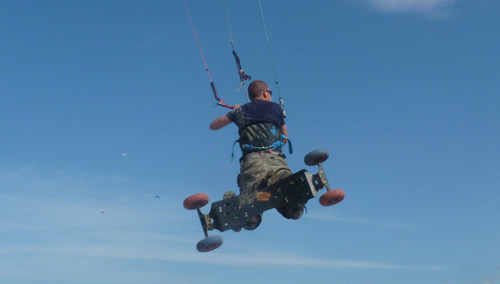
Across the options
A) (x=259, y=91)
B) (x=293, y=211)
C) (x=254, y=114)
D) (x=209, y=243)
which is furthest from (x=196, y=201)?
(x=259, y=91)

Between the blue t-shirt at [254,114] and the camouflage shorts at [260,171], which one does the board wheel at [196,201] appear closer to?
the camouflage shorts at [260,171]

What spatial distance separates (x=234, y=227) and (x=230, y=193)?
530mm

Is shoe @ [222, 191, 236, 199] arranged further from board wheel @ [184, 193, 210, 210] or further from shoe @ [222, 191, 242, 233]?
board wheel @ [184, 193, 210, 210]

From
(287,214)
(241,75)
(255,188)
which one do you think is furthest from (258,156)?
(241,75)

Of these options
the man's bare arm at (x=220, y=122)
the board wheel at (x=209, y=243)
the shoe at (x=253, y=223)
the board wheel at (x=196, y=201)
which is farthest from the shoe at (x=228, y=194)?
the man's bare arm at (x=220, y=122)

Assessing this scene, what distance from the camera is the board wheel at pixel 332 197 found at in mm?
7586

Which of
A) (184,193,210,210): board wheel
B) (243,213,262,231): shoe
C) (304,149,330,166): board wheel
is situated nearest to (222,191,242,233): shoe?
(243,213,262,231): shoe

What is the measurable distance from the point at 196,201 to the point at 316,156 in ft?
6.40

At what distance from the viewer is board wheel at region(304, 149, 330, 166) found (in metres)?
8.16

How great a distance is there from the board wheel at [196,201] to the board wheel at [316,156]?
65.6 inches

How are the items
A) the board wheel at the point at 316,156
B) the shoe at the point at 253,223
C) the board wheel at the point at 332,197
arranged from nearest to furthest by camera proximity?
the board wheel at the point at 332,197
the board wheel at the point at 316,156
the shoe at the point at 253,223

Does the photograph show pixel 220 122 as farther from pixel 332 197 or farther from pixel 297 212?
pixel 332 197

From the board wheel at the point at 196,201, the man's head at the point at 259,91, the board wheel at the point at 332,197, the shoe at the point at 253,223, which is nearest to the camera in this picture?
the board wheel at the point at 332,197

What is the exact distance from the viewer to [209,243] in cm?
765
